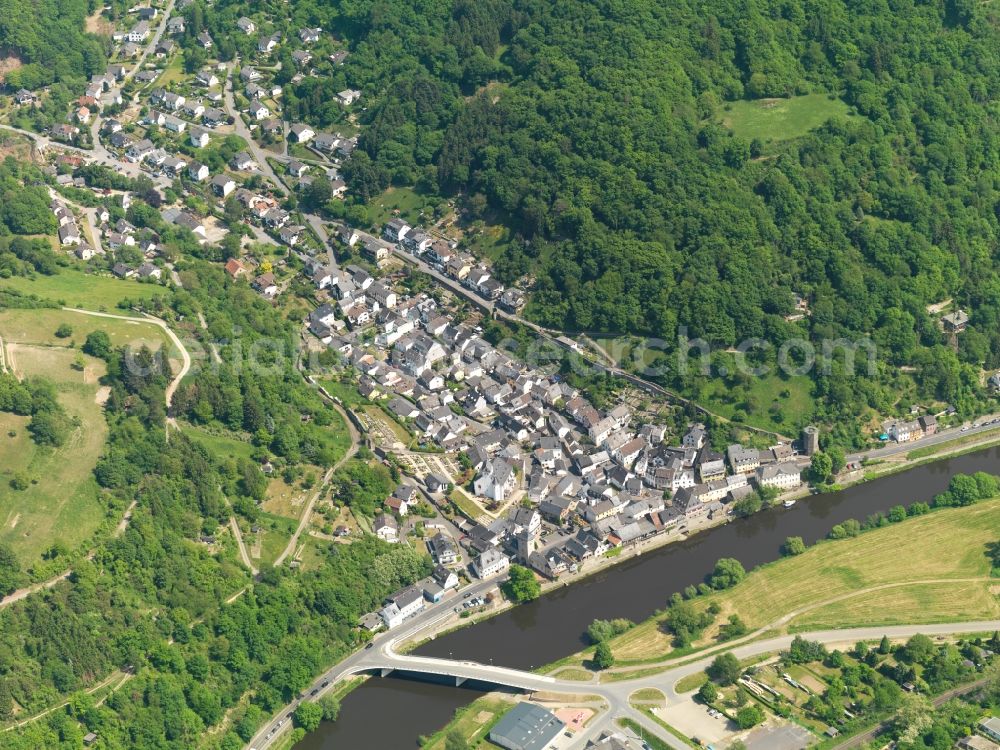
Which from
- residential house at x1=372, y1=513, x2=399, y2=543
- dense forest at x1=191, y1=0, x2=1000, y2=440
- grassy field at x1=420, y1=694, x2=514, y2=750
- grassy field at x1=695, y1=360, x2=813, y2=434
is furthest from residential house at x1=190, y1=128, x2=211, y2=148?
grassy field at x1=420, y1=694, x2=514, y2=750

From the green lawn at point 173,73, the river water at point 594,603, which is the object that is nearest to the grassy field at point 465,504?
the river water at point 594,603

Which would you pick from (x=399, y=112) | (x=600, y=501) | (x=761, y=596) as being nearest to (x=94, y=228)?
(x=399, y=112)

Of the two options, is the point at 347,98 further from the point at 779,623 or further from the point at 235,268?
the point at 779,623

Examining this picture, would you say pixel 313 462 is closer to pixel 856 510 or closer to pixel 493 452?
pixel 493 452

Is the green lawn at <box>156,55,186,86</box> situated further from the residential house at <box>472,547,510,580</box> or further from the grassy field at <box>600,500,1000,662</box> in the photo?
the grassy field at <box>600,500,1000,662</box>

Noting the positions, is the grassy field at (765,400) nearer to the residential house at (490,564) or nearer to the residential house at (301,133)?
the residential house at (490,564)

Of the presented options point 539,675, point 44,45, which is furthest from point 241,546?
point 44,45
